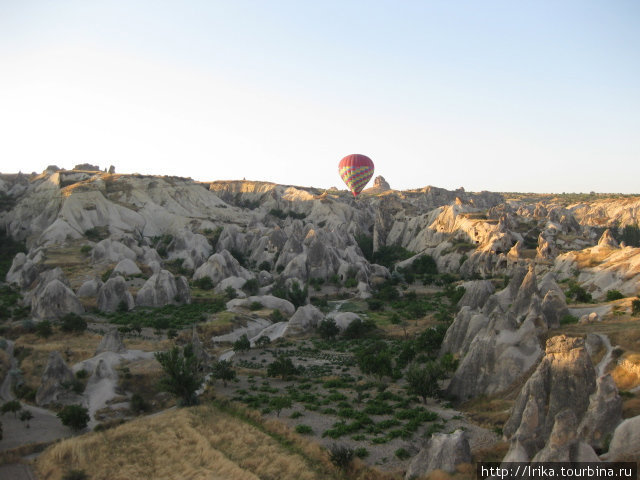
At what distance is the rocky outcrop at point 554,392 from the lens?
1630 cm

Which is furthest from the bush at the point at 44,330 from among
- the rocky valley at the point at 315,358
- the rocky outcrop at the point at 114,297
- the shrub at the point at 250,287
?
the shrub at the point at 250,287

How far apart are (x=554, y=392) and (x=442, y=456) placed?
501 cm

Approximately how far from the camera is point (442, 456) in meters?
16.6

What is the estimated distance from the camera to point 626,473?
12984 millimetres

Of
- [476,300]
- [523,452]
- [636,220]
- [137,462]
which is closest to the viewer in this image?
[523,452]

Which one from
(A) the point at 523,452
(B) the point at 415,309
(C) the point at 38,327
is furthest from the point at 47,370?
(B) the point at 415,309

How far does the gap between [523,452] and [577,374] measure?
4764mm

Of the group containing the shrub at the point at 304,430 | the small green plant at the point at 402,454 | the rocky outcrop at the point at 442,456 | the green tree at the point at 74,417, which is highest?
the rocky outcrop at the point at 442,456

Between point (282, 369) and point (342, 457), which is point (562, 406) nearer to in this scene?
point (342, 457)

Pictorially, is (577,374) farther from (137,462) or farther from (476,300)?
(476,300)

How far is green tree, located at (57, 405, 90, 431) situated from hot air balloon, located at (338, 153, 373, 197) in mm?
103429

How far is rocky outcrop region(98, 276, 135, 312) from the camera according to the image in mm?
53156

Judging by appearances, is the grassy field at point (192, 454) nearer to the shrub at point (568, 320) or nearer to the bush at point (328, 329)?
the shrub at point (568, 320)

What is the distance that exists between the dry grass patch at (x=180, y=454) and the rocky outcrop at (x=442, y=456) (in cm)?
364
